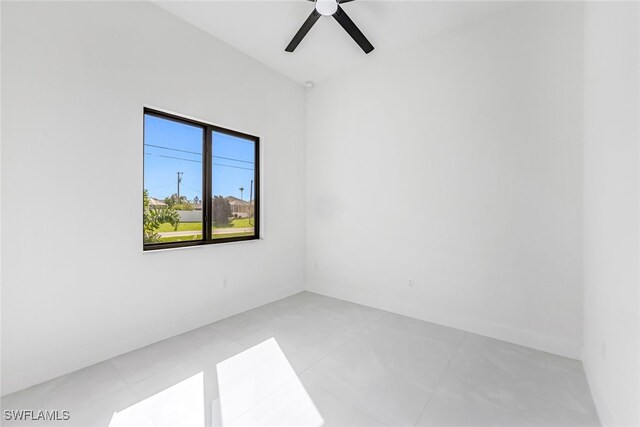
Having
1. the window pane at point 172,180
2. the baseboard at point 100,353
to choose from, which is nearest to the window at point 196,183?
the window pane at point 172,180

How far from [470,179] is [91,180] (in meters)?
3.34

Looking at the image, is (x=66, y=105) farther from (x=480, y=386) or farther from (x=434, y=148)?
(x=480, y=386)

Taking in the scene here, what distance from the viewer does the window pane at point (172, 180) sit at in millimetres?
2578

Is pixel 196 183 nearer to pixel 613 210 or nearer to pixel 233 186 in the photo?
pixel 233 186

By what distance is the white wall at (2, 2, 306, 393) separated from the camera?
A: 1813 millimetres

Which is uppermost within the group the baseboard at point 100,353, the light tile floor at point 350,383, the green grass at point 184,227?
the green grass at point 184,227

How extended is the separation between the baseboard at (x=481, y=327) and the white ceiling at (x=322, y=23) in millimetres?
2954

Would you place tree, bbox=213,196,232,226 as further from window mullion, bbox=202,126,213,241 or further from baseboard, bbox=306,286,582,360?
baseboard, bbox=306,286,582,360

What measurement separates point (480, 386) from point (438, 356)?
1.35ft

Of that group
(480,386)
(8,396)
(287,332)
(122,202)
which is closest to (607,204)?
(480,386)

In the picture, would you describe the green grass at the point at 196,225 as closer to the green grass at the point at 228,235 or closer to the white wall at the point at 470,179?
the green grass at the point at 228,235

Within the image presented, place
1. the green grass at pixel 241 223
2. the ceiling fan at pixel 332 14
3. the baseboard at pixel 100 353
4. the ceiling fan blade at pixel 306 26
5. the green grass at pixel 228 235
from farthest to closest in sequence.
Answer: the green grass at pixel 241 223
the green grass at pixel 228 235
the ceiling fan blade at pixel 306 26
the ceiling fan at pixel 332 14
the baseboard at pixel 100 353

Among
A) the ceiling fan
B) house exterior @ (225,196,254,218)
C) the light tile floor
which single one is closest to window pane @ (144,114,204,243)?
house exterior @ (225,196,254,218)

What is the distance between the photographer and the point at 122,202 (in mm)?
2277
